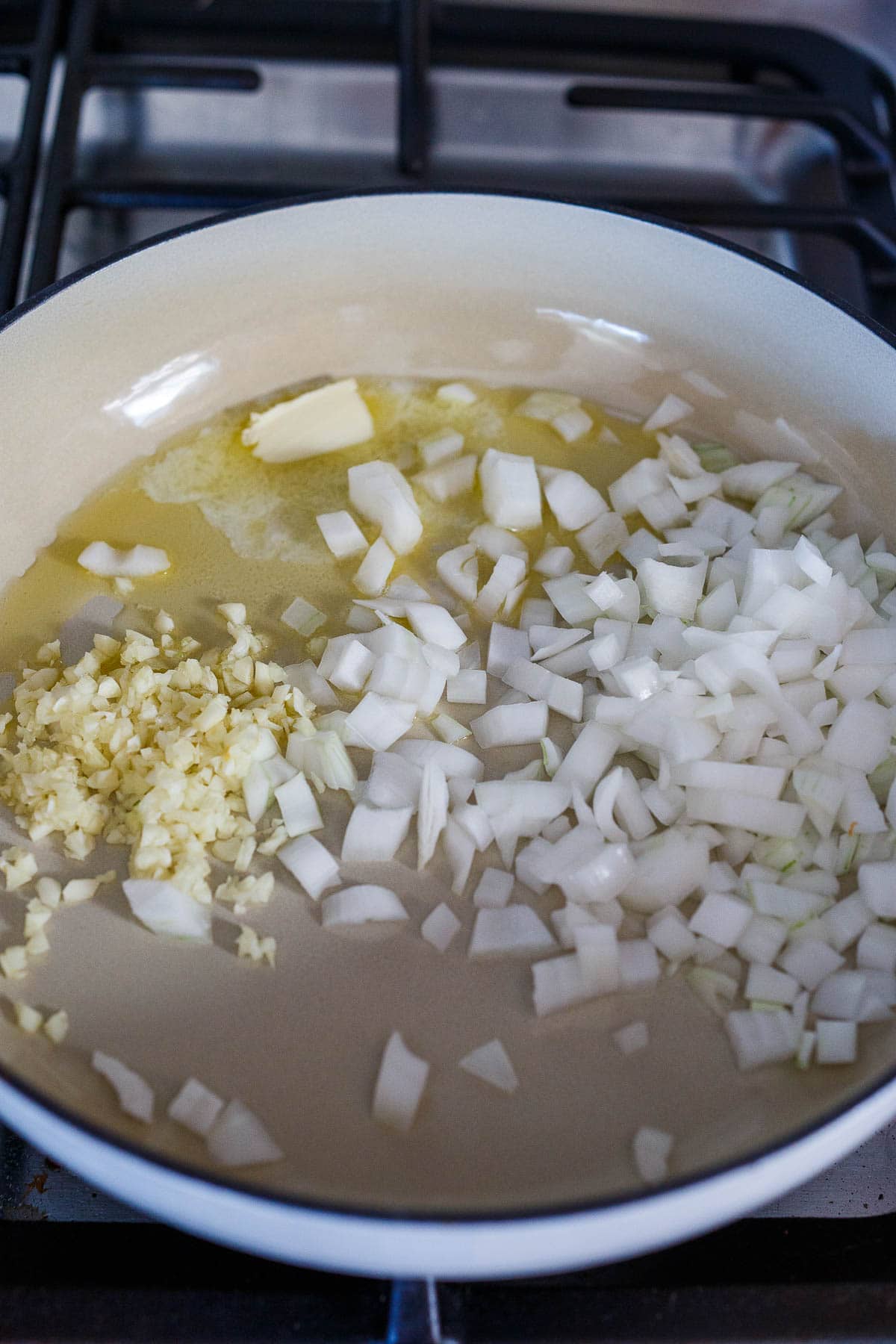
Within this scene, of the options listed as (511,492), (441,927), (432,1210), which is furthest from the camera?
(511,492)

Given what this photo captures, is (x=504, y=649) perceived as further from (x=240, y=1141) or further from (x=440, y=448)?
(x=240, y=1141)

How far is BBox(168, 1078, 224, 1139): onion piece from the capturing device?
66cm

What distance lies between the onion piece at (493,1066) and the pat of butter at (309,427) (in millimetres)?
536

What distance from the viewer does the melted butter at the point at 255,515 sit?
2.98 feet

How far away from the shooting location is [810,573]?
0.89m

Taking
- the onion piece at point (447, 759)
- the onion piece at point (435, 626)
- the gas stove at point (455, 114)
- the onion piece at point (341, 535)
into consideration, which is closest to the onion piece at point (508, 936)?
the onion piece at point (447, 759)

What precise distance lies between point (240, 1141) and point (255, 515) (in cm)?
50

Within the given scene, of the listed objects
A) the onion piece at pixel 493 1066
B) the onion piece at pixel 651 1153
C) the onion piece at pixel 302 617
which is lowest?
the onion piece at pixel 651 1153

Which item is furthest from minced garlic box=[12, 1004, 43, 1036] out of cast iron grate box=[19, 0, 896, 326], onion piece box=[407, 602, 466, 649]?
cast iron grate box=[19, 0, 896, 326]

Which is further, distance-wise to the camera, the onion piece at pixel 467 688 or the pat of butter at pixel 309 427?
the pat of butter at pixel 309 427

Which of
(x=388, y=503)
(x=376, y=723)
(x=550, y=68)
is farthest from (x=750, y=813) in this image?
(x=550, y=68)

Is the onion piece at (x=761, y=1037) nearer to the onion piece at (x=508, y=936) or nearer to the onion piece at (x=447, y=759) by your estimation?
the onion piece at (x=508, y=936)

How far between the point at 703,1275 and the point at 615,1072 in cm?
11

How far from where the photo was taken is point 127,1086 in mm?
668
